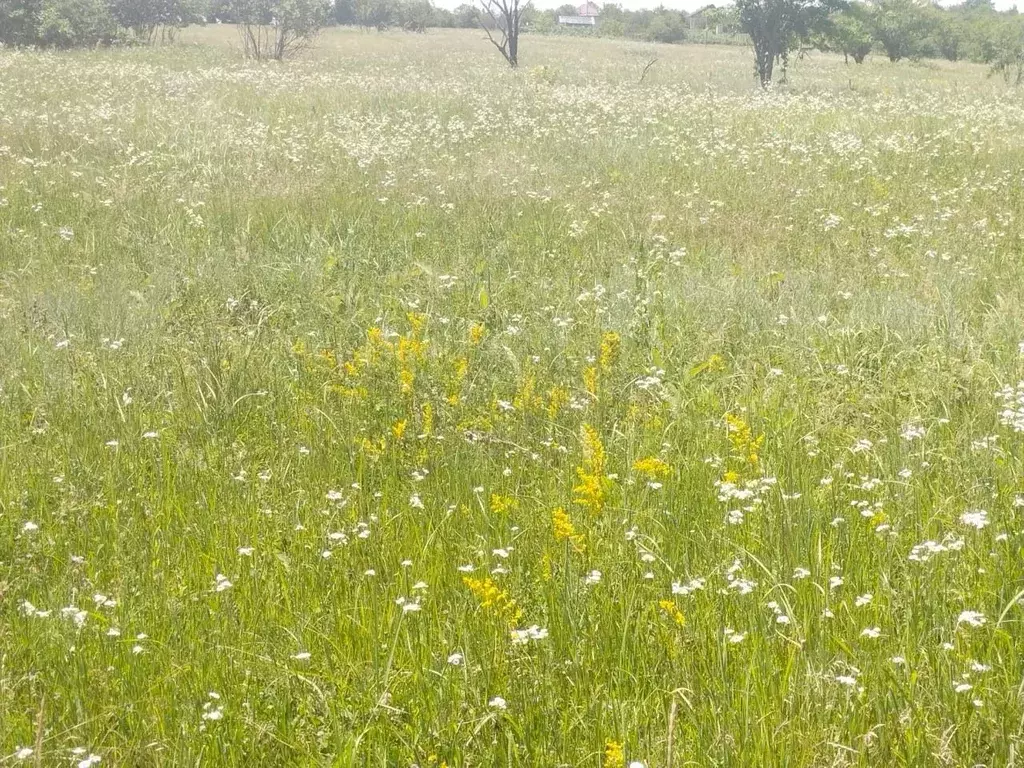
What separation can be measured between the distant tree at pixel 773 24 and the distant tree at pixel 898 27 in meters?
25.4

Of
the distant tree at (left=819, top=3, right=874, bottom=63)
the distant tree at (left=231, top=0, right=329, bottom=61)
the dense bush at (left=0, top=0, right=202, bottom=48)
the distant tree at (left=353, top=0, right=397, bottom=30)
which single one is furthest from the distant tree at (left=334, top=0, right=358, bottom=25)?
the distant tree at (left=819, top=3, right=874, bottom=63)

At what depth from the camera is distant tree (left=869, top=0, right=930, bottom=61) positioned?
159 feet

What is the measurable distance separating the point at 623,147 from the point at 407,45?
3124 cm

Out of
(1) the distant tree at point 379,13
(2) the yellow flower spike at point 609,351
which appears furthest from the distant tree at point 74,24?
(1) the distant tree at point 379,13

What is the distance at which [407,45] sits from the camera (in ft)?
134

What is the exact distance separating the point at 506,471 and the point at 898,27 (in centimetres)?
5244

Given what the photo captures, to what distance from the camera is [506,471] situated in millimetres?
3922

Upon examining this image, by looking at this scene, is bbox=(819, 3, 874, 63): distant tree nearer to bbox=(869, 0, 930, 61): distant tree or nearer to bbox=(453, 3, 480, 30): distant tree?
bbox=(869, 0, 930, 61): distant tree

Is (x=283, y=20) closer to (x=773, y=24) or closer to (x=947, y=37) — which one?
(x=773, y=24)

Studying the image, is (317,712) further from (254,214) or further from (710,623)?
(254,214)

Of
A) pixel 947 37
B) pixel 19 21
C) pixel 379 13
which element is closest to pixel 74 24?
pixel 19 21

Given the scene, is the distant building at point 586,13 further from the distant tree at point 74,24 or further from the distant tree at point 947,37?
the distant tree at point 74,24

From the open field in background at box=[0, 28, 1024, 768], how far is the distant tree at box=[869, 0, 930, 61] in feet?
144

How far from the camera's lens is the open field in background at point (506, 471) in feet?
8.04
